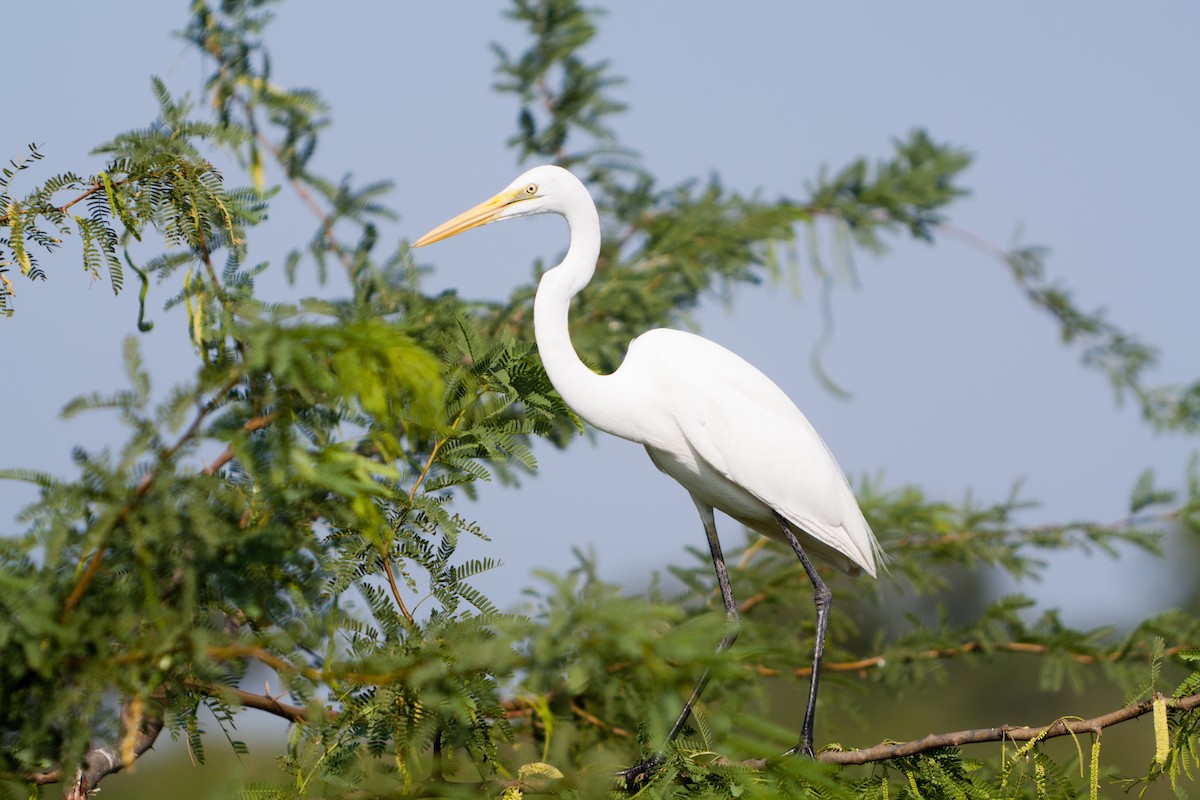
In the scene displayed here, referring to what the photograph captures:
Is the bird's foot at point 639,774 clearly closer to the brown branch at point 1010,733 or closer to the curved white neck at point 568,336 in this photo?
the brown branch at point 1010,733

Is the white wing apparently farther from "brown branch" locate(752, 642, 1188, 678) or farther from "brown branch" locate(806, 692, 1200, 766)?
"brown branch" locate(806, 692, 1200, 766)

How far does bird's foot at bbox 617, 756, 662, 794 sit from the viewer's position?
232 centimetres

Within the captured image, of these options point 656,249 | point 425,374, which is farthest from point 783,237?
point 425,374

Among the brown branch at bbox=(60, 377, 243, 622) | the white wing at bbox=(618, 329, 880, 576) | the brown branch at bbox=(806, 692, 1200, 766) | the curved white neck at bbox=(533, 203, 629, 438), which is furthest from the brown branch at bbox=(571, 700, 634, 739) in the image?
the brown branch at bbox=(60, 377, 243, 622)

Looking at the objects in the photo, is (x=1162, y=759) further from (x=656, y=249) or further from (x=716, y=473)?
(x=656, y=249)

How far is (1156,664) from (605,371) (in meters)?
2.02

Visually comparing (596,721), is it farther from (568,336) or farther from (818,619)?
(568,336)

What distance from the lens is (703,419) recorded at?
2650 millimetres

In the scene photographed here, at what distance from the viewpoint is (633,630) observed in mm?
1259

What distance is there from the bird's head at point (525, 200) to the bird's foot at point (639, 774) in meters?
1.32

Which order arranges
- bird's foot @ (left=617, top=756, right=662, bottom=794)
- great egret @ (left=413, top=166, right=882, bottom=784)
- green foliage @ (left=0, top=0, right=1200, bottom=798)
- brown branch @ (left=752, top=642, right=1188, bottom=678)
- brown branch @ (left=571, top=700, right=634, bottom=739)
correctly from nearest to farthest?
green foliage @ (left=0, top=0, right=1200, bottom=798) < bird's foot @ (left=617, top=756, right=662, bottom=794) < great egret @ (left=413, top=166, right=882, bottom=784) < brown branch @ (left=571, top=700, right=634, bottom=739) < brown branch @ (left=752, top=642, right=1188, bottom=678)

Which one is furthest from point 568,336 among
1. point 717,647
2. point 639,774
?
point 639,774

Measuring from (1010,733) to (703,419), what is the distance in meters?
1.02

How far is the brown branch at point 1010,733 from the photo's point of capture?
182 centimetres
